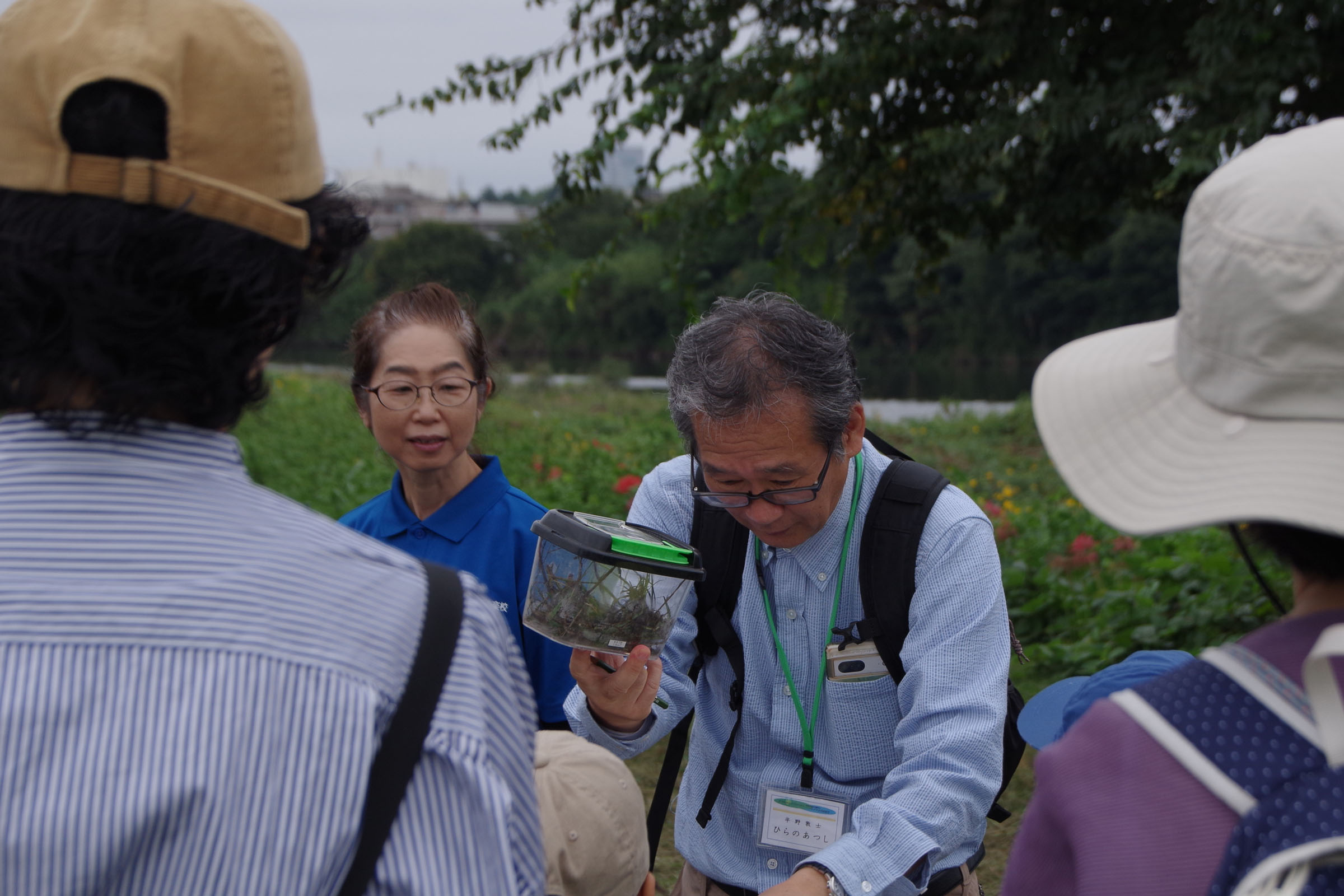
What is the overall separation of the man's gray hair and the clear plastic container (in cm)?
31

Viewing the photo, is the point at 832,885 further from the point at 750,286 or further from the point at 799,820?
the point at 750,286

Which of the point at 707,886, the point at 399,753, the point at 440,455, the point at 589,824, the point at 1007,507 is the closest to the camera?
the point at 399,753

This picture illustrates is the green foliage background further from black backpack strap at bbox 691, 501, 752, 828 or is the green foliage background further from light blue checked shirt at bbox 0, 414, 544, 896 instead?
black backpack strap at bbox 691, 501, 752, 828

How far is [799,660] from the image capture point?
6.68 feet

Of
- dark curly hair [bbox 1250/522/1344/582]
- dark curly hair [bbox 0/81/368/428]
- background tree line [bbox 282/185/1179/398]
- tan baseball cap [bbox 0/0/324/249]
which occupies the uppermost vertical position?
tan baseball cap [bbox 0/0/324/249]

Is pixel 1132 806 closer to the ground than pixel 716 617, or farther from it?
farther from it

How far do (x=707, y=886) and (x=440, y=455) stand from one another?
3.81 ft

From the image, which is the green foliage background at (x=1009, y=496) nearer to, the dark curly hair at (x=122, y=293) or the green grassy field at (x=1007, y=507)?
the green grassy field at (x=1007, y=507)

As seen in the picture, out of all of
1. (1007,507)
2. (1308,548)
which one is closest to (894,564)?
(1308,548)

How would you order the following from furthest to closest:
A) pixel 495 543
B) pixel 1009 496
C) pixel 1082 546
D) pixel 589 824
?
pixel 1009 496, pixel 1082 546, pixel 495 543, pixel 589 824

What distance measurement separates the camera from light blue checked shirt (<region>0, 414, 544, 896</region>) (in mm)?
867

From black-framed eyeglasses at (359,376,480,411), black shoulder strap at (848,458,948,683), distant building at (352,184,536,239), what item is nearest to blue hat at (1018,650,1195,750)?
black shoulder strap at (848,458,948,683)

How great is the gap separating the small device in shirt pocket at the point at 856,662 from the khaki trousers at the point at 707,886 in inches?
15.0

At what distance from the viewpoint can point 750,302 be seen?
81.2 inches
